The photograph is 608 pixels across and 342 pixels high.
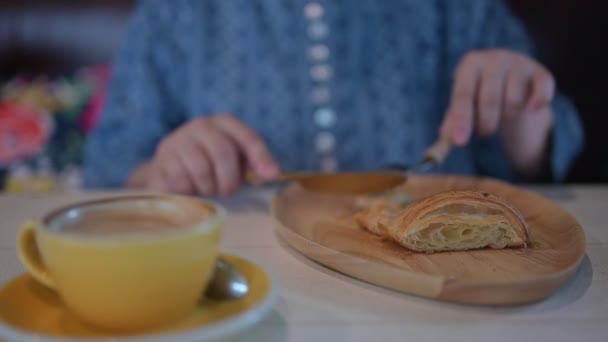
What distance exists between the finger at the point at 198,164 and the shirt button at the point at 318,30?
0.38 m

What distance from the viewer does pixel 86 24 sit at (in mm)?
1294

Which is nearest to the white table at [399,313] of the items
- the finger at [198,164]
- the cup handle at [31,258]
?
the cup handle at [31,258]

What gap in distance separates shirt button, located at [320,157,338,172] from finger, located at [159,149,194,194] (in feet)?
1.03

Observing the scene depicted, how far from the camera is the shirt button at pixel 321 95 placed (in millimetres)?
960

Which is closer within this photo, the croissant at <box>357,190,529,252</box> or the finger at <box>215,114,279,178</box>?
the croissant at <box>357,190,529,252</box>

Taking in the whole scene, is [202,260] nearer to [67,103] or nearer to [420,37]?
[420,37]

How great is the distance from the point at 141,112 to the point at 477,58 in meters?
0.60

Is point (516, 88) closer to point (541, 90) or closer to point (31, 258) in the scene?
point (541, 90)

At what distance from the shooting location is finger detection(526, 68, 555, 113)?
68 centimetres

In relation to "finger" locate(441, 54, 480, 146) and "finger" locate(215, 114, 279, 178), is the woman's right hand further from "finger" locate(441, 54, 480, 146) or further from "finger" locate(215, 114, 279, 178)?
Answer: "finger" locate(441, 54, 480, 146)

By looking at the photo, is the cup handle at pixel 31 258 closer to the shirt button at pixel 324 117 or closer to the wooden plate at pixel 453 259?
the wooden plate at pixel 453 259

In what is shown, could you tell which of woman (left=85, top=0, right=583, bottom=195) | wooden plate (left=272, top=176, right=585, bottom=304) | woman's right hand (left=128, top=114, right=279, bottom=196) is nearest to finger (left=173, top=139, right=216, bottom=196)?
woman's right hand (left=128, top=114, right=279, bottom=196)

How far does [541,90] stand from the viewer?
0.68 m

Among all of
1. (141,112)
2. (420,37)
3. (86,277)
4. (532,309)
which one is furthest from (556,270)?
(141,112)
